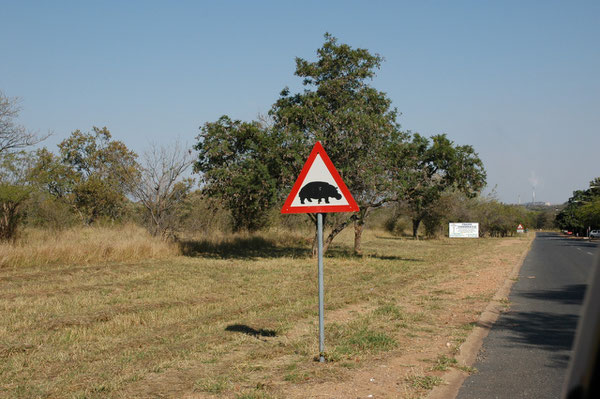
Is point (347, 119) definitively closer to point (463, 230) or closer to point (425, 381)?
point (425, 381)

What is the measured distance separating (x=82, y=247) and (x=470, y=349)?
15252 mm

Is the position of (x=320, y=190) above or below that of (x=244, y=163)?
below

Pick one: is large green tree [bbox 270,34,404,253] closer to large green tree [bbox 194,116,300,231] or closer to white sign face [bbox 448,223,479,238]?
large green tree [bbox 194,116,300,231]

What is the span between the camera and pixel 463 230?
202 ft

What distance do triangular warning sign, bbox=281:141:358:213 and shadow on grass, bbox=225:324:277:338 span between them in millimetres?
2276

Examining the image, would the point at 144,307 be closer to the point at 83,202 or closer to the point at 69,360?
the point at 69,360

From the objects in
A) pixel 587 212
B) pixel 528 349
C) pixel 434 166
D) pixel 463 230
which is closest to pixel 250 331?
pixel 528 349

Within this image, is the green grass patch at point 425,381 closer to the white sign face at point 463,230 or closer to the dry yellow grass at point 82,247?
the dry yellow grass at point 82,247

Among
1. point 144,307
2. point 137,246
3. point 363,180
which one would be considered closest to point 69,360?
point 144,307

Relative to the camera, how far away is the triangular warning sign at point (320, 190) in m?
6.45

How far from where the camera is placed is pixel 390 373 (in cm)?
585

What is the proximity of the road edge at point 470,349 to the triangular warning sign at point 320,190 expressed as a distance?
2.26 meters

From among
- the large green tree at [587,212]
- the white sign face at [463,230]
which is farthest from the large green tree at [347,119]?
the large green tree at [587,212]

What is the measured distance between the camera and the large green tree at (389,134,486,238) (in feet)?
70.8
